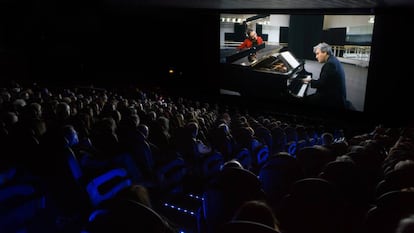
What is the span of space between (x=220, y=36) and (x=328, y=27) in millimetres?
5093

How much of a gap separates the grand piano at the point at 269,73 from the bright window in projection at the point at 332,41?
5cm

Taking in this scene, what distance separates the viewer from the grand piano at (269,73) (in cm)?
1285

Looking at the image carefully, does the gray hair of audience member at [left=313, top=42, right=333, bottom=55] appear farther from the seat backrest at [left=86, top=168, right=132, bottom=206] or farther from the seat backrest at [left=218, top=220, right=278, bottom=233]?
the seat backrest at [left=218, top=220, right=278, bottom=233]

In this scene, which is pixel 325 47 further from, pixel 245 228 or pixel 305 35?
pixel 245 228

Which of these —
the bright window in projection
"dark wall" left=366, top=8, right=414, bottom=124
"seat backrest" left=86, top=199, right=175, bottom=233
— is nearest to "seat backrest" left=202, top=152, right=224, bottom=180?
"seat backrest" left=86, top=199, right=175, bottom=233

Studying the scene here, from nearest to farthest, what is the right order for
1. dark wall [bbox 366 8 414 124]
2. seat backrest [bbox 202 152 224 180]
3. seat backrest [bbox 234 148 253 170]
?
seat backrest [bbox 202 152 224 180], seat backrest [bbox 234 148 253 170], dark wall [bbox 366 8 414 124]

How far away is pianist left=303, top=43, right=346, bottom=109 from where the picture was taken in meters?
12.1

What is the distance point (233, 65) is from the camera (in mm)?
15102

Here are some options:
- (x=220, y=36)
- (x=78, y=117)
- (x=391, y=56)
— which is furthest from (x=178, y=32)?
(x=78, y=117)

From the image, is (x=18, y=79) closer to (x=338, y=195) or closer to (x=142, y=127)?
(x=142, y=127)

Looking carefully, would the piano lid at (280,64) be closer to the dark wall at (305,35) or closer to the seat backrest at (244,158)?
the dark wall at (305,35)

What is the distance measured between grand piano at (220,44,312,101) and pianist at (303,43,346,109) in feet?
Answer: 1.73

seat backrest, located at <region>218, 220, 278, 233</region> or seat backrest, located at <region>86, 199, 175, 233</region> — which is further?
→ seat backrest, located at <region>86, 199, 175, 233</region>

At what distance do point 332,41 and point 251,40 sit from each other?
333cm
